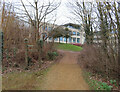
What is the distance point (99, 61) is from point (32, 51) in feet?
16.4

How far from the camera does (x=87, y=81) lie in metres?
5.01

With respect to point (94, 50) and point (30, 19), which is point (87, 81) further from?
point (30, 19)

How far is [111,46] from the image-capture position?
454cm


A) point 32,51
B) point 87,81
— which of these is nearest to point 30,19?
point 32,51

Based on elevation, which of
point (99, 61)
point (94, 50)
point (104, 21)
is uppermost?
point (104, 21)

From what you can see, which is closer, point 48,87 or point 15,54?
point 48,87

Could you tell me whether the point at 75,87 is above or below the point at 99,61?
below

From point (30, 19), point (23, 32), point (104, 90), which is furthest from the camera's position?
point (30, 19)

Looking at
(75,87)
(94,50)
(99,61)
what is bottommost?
(75,87)

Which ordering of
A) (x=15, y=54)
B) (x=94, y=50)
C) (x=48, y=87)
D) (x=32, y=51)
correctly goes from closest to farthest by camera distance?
(x=48, y=87) → (x=94, y=50) → (x=15, y=54) → (x=32, y=51)

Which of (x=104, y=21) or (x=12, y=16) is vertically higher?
(x=12, y=16)

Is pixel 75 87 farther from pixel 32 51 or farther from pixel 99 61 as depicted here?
pixel 32 51

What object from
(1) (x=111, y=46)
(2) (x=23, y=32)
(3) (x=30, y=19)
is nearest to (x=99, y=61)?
(1) (x=111, y=46)

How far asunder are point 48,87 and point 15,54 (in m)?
4.27
